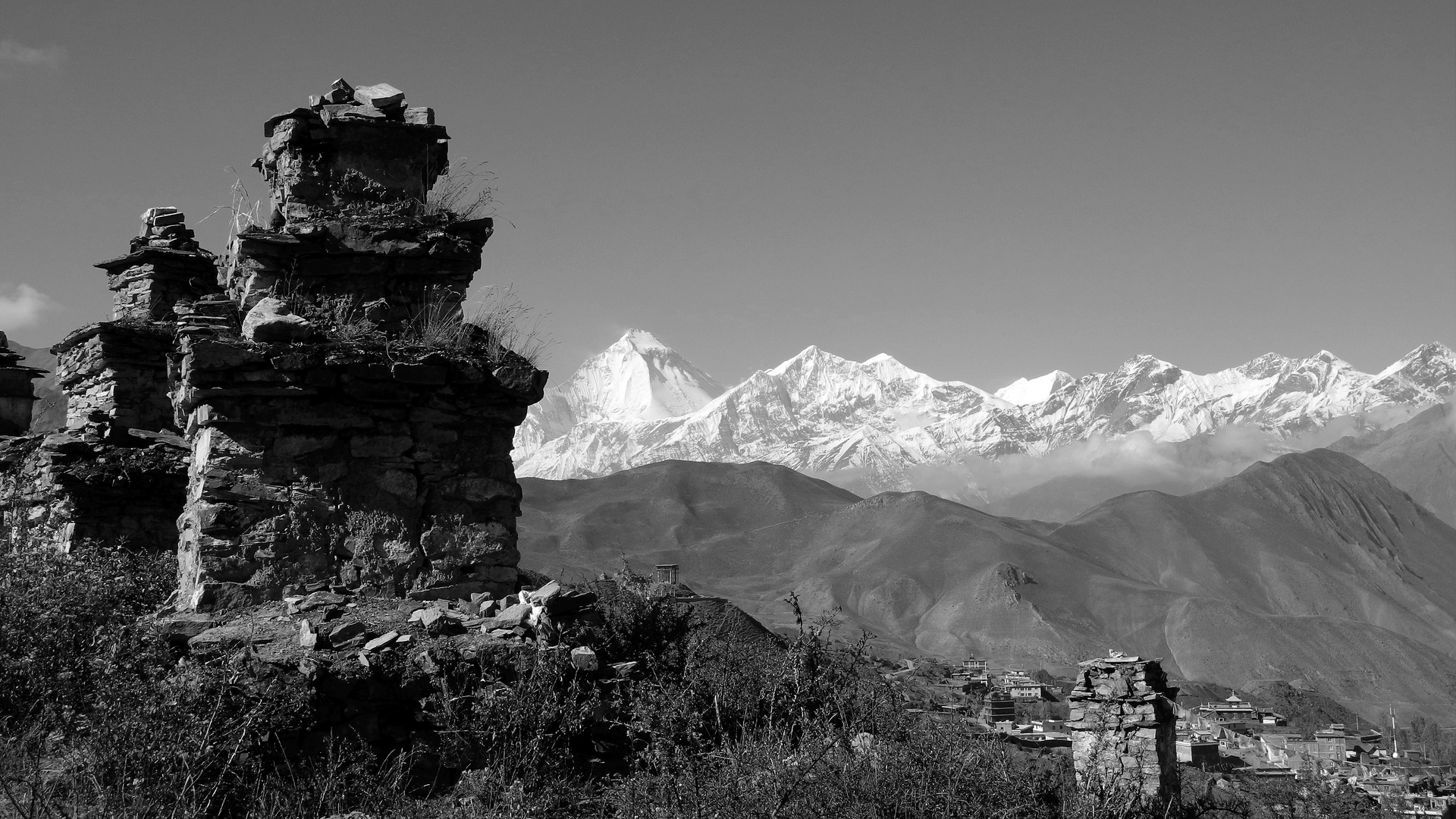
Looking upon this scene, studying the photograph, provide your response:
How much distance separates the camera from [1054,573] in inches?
5925

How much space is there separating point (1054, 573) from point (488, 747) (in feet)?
490

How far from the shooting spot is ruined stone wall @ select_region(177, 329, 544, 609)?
9.14 m

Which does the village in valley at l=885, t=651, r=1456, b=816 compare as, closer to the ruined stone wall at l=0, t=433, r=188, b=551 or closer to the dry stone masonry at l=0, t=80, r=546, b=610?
the dry stone masonry at l=0, t=80, r=546, b=610

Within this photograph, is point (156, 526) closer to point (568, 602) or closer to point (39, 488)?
point (39, 488)

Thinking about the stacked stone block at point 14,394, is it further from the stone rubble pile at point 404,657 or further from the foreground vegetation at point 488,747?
the stone rubble pile at point 404,657

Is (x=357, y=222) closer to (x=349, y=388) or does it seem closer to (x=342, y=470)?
(x=349, y=388)

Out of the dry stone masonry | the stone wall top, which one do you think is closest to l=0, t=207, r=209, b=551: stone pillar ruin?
the stone wall top

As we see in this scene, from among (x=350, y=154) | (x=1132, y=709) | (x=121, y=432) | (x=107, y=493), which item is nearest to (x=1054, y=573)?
(x=1132, y=709)

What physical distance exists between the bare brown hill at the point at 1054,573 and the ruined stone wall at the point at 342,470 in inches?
3764

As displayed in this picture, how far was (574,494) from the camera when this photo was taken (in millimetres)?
184875

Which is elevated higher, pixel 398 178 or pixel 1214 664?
pixel 398 178

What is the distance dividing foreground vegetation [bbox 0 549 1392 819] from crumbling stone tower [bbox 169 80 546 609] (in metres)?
1.15

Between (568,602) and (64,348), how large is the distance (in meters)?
12.4

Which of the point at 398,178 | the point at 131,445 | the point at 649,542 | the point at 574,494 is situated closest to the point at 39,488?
the point at 131,445
